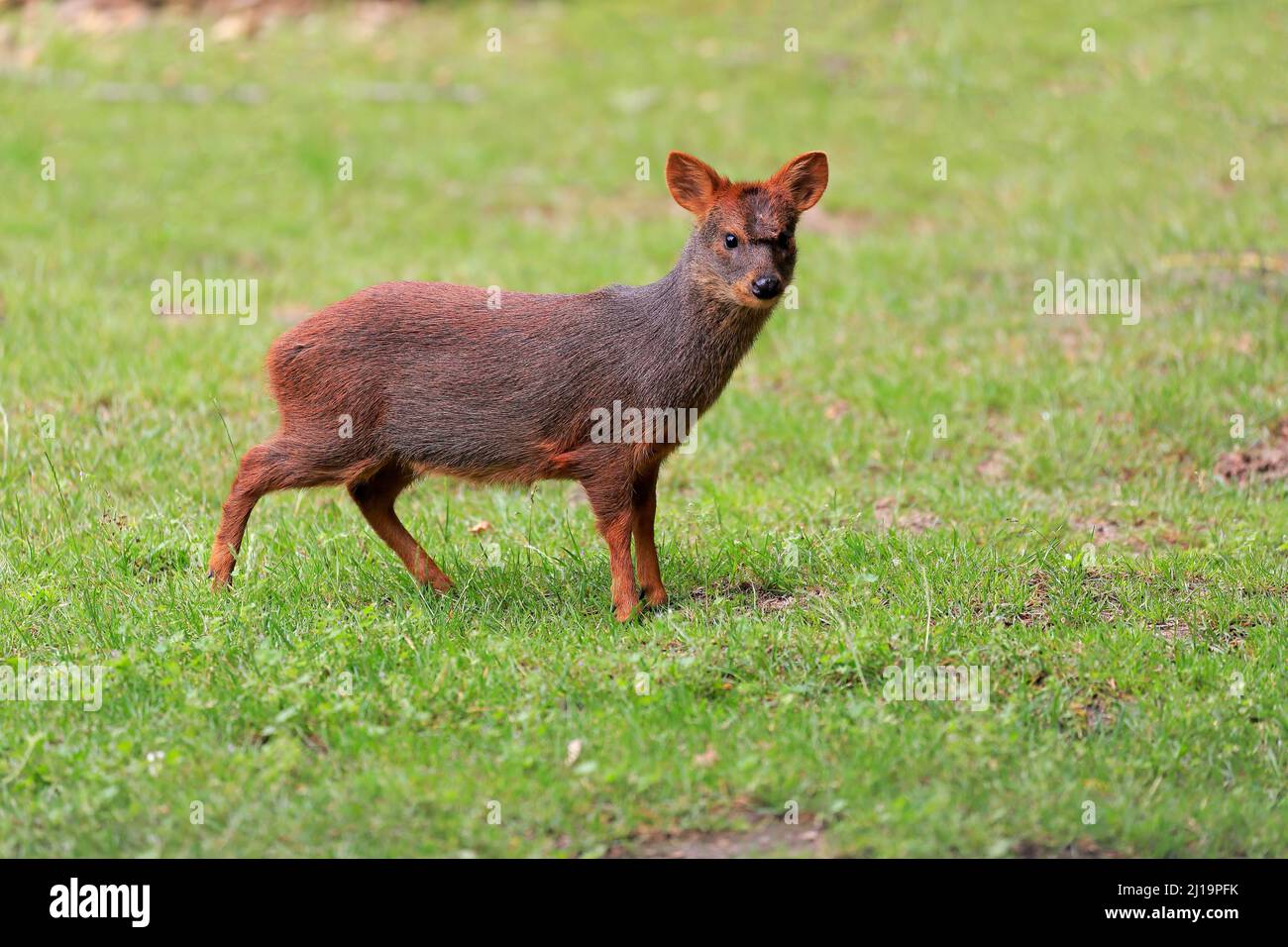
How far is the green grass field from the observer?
471 cm

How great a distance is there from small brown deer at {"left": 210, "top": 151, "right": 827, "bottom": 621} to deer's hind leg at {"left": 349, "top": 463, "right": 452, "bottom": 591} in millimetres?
234

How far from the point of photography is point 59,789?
4.70 meters

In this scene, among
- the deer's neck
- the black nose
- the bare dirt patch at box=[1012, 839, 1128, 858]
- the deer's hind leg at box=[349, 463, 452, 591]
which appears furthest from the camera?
the deer's hind leg at box=[349, 463, 452, 591]

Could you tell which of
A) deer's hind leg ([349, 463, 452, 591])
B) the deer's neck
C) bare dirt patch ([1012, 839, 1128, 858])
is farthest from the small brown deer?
bare dirt patch ([1012, 839, 1128, 858])

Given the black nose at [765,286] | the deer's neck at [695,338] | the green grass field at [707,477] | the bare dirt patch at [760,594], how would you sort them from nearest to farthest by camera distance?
the green grass field at [707,477] < the black nose at [765,286] < the deer's neck at [695,338] < the bare dirt patch at [760,594]

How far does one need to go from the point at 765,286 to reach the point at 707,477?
2.40m

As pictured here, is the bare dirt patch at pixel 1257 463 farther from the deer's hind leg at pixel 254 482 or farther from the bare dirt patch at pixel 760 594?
the deer's hind leg at pixel 254 482

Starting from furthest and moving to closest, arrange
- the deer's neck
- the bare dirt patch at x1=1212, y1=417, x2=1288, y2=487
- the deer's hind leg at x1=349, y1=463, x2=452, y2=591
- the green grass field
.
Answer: the bare dirt patch at x1=1212, y1=417, x2=1288, y2=487 < the deer's hind leg at x1=349, y1=463, x2=452, y2=591 < the deer's neck < the green grass field

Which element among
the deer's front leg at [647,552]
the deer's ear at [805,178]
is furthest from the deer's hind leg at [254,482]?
the deer's ear at [805,178]

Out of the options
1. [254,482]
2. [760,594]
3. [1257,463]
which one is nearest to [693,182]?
[760,594]

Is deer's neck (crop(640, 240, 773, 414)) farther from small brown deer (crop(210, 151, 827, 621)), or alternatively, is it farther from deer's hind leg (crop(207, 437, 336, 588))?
deer's hind leg (crop(207, 437, 336, 588))

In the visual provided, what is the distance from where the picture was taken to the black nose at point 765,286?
5676 mm

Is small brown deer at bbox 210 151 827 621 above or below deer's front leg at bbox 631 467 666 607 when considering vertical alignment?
above

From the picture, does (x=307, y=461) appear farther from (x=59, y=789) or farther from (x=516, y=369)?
(x=59, y=789)
